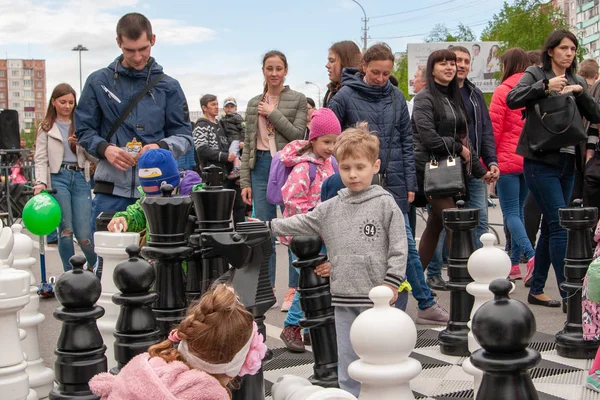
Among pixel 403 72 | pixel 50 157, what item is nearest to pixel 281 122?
pixel 50 157

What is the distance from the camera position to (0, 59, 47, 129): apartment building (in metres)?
164

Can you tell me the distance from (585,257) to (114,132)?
2.61 metres

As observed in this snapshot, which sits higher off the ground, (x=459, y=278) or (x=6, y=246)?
(x=6, y=246)

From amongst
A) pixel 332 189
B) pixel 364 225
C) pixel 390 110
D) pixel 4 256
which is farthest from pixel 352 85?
pixel 4 256

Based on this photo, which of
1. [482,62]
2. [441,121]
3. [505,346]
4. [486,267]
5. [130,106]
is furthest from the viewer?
[482,62]

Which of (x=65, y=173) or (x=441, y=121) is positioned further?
(x=65, y=173)

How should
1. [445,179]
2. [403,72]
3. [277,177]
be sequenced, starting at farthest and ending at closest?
[403,72] → [445,179] → [277,177]

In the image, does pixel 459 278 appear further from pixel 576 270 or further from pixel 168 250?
pixel 168 250

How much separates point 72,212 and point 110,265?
3.74 metres

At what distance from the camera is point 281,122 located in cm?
608

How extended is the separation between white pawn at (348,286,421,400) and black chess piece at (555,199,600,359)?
7.84 ft

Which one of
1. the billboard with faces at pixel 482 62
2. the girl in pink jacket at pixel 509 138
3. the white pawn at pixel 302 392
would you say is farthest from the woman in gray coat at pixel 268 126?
the billboard with faces at pixel 482 62

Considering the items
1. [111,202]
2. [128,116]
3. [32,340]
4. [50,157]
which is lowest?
[32,340]

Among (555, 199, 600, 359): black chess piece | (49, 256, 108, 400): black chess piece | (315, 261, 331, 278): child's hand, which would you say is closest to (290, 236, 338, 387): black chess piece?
(315, 261, 331, 278): child's hand
